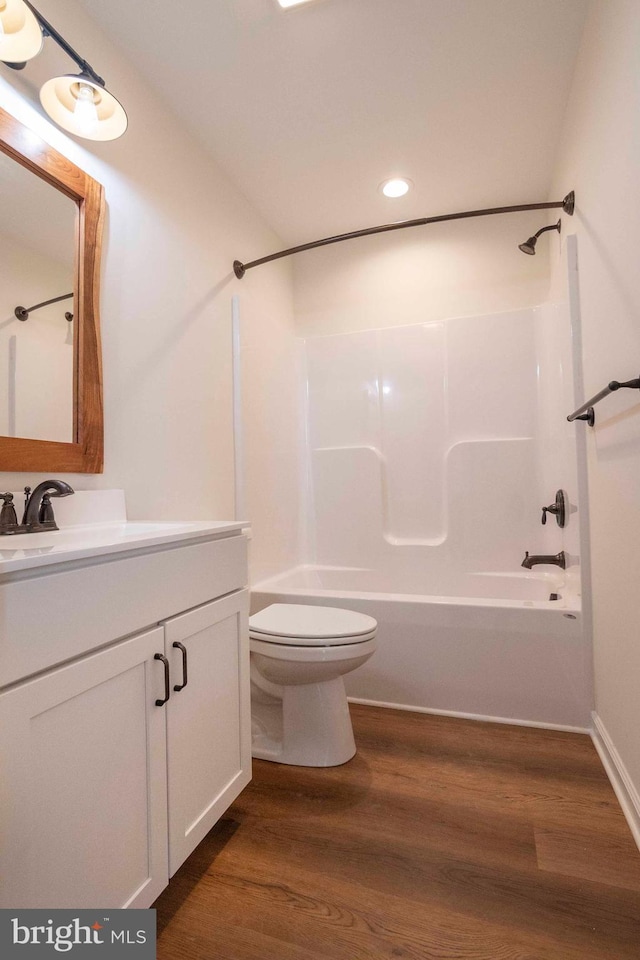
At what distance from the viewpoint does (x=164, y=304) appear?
5.98 feet

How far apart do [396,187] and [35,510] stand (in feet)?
7.52

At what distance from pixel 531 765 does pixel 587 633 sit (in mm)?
511

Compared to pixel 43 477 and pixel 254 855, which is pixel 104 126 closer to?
pixel 43 477

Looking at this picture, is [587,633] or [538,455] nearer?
[587,633]

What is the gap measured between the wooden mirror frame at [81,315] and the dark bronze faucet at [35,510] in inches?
4.1

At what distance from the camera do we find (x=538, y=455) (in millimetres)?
2553

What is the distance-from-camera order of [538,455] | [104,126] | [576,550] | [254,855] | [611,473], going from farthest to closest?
[538,455], [576,550], [611,473], [104,126], [254,855]

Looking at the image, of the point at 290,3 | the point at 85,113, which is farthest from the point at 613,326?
the point at 85,113

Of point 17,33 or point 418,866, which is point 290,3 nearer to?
point 17,33

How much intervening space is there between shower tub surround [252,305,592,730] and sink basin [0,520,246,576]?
98 centimetres

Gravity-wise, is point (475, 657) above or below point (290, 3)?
below

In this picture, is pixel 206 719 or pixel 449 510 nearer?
pixel 206 719

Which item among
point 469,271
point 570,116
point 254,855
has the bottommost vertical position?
point 254,855

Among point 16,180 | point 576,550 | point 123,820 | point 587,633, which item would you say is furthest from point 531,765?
point 16,180
